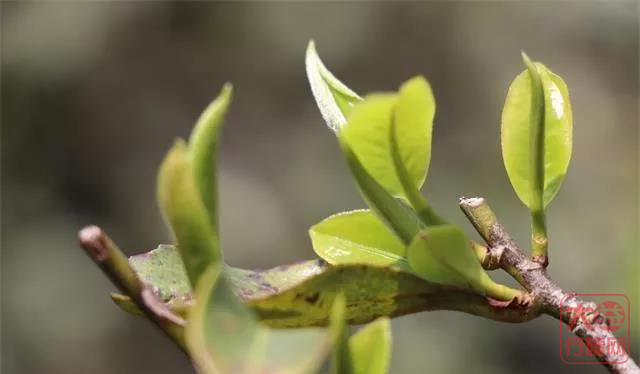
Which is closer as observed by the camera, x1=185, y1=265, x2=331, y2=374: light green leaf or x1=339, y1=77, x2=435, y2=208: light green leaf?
x1=185, y1=265, x2=331, y2=374: light green leaf

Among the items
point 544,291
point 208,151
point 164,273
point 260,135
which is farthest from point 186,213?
point 260,135

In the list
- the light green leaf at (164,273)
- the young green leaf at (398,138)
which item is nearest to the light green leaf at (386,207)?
the young green leaf at (398,138)

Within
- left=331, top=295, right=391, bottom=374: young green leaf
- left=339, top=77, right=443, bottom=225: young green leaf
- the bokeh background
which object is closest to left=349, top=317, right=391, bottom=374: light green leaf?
left=331, top=295, right=391, bottom=374: young green leaf

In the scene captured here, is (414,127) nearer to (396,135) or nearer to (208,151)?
(396,135)

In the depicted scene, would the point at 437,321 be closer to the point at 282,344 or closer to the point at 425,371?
the point at 425,371

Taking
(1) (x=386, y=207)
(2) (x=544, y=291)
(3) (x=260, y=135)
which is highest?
(1) (x=386, y=207)

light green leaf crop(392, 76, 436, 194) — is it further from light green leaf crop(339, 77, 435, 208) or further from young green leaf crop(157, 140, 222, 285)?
young green leaf crop(157, 140, 222, 285)

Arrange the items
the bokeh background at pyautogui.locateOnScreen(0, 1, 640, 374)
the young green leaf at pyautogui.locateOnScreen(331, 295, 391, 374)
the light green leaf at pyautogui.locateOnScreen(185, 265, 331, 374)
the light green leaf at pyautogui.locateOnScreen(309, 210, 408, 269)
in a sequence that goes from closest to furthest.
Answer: the light green leaf at pyautogui.locateOnScreen(185, 265, 331, 374) → the young green leaf at pyautogui.locateOnScreen(331, 295, 391, 374) → the light green leaf at pyautogui.locateOnScreen(309, 210, 408, 269) → the bokeh background at pyautogui.locateOnScreen(0, 1, 640, 374)
